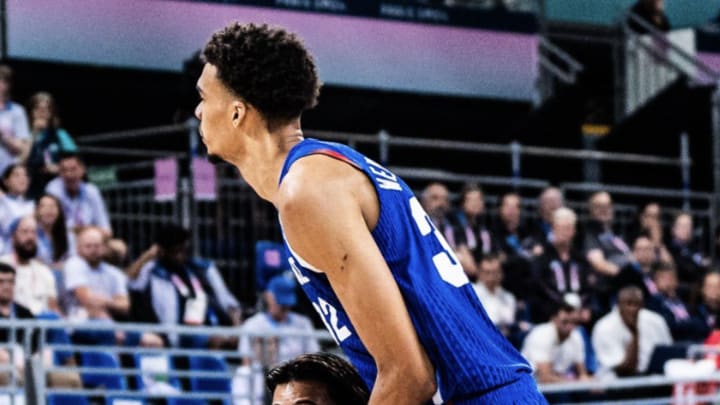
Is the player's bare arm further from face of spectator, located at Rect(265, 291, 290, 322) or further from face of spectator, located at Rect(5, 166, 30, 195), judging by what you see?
face of spectator, located at Rect(265, 291, 290, 322)

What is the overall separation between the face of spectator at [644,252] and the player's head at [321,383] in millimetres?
11156

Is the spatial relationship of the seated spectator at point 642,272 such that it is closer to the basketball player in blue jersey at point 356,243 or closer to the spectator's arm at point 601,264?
the spectator's arm at point 601,264

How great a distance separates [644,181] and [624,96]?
1.28m

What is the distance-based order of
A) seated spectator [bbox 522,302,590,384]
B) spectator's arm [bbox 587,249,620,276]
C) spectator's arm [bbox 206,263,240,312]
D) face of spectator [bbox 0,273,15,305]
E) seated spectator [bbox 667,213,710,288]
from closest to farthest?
face of spectator [bbox 0,273,15,305]
spectator's arm [bbox 206,263,240,312]
seated spectator [bbox 522,302,590,384]
spectator's arm [bbox 587,249,620,276]
seated spectator [bbox 667,213,710,288]

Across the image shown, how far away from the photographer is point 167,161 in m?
12.2

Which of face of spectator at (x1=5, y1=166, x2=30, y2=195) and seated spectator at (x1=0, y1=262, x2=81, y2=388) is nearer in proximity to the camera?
seated spectator at (x1=0, y1=262, x2=81, y2=388)

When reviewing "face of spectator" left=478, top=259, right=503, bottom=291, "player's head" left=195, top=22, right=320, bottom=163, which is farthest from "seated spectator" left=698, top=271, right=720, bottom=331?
"player's head" left=195, top=22, right=320, bottom=163

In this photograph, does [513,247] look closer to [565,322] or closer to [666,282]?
[666,282]

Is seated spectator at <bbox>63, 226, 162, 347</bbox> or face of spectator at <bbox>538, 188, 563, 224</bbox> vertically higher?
face of spectator at <bbox>538, 188, 563, 224</bbox>

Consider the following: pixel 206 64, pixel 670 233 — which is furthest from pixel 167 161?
pixel 206 64

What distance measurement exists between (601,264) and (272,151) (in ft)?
35.4

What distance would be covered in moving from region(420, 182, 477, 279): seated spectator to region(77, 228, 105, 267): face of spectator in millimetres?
3328

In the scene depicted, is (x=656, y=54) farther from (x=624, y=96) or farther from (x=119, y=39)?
(x=119, y=39)

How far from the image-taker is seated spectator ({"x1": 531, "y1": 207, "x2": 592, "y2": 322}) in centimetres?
1265
